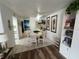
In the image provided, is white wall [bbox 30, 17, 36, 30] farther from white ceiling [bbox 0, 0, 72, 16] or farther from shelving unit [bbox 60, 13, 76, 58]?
shelving unit [bbox 60, 13, 76, 58]

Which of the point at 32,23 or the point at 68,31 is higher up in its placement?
the point at 32,23

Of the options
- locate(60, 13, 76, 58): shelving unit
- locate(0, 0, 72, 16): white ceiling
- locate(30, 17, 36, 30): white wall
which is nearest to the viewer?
locate(0, 0, 72, 16): white ceiling

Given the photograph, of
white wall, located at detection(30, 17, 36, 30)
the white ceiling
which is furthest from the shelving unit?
white wall, located at detection(30, 17, 36, 30)

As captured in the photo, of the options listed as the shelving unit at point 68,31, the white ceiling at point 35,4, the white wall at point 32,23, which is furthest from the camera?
the white wall at point 32,23

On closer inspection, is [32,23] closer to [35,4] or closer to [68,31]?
[35,4]

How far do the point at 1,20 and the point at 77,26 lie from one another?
8.83ft

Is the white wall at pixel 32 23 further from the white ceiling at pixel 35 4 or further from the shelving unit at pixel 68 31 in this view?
the shelving unit at pixel 68 31

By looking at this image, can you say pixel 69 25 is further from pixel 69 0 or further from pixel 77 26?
pixel 69 0

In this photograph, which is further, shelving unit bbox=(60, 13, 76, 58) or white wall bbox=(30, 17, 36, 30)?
white wall bbox=(30, 17, 36, 30)

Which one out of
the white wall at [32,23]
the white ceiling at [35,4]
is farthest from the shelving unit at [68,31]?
the white wall at [32,23]

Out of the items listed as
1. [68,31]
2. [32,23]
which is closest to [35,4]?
[68,31]

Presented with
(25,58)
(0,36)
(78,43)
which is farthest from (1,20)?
(78,43)

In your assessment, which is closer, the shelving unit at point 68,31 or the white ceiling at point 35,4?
the white ceiling at point 35,4

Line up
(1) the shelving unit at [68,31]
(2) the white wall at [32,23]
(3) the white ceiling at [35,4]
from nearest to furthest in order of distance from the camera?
(3) the white ceiling at [35,4] < (1) the shelving unit at [68,31] < (2) the white wall at [32,23]
